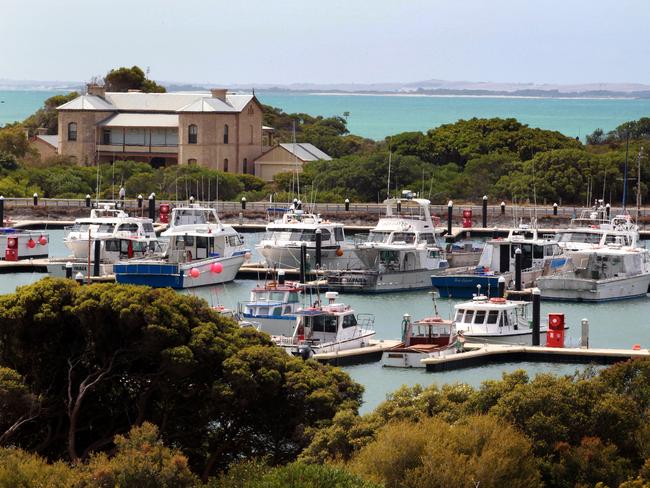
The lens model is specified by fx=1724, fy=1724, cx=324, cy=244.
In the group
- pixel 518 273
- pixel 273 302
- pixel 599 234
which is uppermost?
pixel 599 234

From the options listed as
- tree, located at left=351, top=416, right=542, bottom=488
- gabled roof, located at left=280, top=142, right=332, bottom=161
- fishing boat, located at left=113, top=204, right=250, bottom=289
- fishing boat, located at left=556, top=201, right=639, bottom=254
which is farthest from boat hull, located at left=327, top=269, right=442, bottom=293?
gabled roof, located at left=280, top=142, right=332, bottom=161

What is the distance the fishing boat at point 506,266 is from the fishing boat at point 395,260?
127 centimetres

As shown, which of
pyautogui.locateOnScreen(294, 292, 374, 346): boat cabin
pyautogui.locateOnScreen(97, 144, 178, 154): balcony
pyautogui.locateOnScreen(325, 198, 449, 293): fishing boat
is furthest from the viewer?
pyautogui.locateOnScreen(97, 144, 178, 154): balcony

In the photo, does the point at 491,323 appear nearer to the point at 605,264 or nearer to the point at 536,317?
the point at 536,317

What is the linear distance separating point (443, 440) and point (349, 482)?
3.12 meters

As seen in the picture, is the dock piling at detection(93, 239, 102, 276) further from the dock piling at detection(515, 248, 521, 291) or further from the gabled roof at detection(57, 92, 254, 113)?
the gabled roof at detection(57, 92, 254, 113)

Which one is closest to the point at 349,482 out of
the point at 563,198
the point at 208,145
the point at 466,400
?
the point at 466,400

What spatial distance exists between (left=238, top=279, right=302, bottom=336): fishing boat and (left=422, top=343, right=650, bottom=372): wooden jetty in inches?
184

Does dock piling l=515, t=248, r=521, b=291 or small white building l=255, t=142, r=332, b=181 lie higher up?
small white building l=255, t=142, r=332, b=181

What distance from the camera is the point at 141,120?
4208 inches

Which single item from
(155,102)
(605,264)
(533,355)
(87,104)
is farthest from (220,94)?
(533,355)

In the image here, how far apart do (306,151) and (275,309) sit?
6262 centimetres

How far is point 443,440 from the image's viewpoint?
27.4 m

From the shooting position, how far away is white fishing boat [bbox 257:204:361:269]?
216 feet
